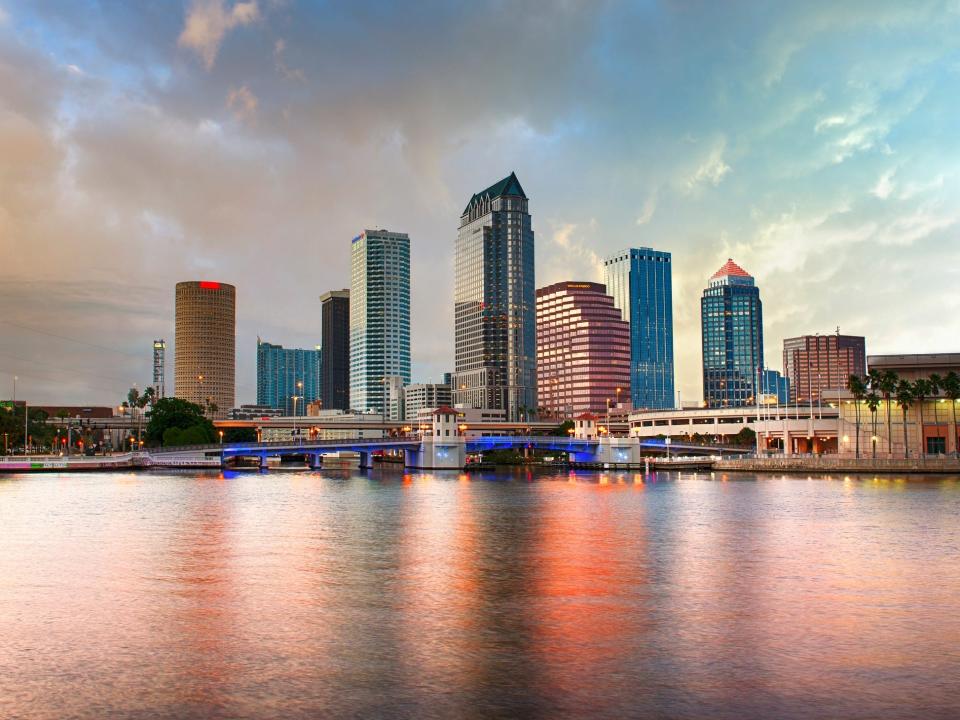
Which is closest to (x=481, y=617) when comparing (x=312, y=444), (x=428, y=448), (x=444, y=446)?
→ (x=312, y=444)

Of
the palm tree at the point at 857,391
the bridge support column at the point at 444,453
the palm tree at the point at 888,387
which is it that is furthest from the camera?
the bridge support column at the point at 444,453

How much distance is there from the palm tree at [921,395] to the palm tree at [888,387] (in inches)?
130

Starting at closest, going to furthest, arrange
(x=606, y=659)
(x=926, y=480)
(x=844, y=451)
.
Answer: (x=606, y=659), (x=926, y=480), (x=844, y=451)

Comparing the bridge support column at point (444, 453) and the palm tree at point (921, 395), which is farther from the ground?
the palm tree at point (921, 395)

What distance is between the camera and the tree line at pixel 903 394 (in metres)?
147

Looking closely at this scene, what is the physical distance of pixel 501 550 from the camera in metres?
55.3

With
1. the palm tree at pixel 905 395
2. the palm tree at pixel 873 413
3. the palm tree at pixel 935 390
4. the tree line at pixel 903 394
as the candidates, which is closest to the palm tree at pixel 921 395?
the tree line at pixel 903 394

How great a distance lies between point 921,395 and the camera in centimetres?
14850

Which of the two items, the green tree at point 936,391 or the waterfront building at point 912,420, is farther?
the waterfront building at point 912,420

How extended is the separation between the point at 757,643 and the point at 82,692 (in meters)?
22.0

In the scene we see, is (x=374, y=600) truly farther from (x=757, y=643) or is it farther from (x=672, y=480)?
(x=672, y=480)

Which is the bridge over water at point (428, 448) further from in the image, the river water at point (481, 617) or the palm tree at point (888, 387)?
the river water at point (481, 617)

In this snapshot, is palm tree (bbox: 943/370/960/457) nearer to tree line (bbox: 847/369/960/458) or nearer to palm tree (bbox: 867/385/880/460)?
tree line (bbox: 847/369/960/458)

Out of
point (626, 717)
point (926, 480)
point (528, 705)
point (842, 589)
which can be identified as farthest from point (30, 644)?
point (926, 480)
